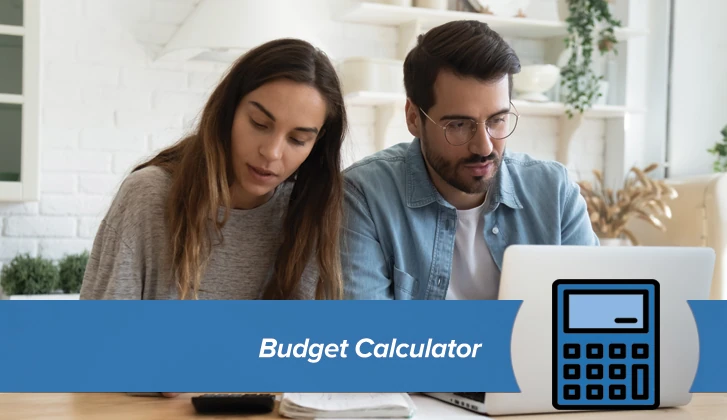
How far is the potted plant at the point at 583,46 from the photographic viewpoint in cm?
349

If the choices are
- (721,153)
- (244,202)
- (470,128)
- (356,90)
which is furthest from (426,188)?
(721,153)

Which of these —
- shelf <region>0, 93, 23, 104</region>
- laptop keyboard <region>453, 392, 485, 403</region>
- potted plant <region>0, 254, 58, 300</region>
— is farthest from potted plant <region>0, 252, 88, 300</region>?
laptop keyboard <region>453, 392, 485, 403</region>

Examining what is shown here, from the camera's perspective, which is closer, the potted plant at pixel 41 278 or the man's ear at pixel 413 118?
the man's ear at pixel 413 118

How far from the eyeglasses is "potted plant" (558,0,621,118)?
Result: 5.90 feet

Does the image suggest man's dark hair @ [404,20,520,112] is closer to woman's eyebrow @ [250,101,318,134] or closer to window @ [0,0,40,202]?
woman's eyebrow @ [250,101,318,134]

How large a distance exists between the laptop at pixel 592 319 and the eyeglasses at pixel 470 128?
0.59m

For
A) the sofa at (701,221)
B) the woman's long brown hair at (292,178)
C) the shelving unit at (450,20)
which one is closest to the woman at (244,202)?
the woman's long brown hair at (292,178)

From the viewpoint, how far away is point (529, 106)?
11.2 feet

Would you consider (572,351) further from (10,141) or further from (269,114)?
(10,141)

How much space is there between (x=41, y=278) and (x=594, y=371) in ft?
7.17

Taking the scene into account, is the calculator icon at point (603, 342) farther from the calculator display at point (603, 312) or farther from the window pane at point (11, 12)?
the window pane at point (11, 12)

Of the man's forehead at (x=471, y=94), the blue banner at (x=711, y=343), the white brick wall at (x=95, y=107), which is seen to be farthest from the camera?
the white brick wall at (x=95, y=107)

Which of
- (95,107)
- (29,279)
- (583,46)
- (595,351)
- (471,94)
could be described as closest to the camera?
(595,351)

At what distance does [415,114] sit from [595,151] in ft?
6.83
